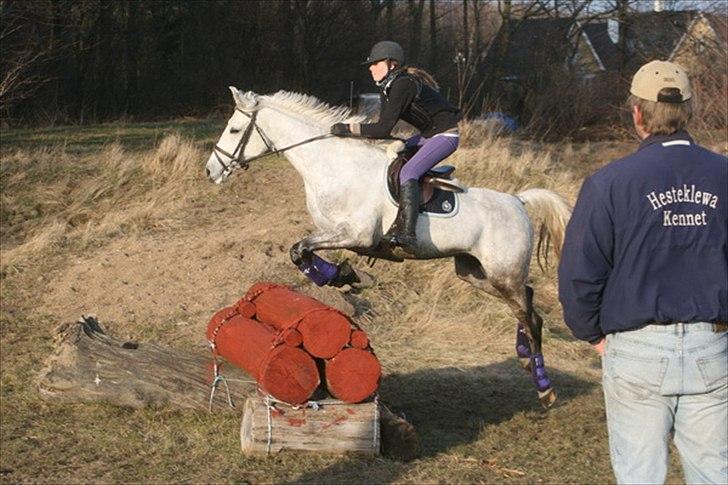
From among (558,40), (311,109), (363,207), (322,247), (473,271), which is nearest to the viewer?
(322,247)

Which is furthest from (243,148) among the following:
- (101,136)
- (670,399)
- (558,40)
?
(558,40)

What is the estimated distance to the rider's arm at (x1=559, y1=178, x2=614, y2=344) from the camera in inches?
150

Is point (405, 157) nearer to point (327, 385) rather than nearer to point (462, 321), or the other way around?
point (327, 385)

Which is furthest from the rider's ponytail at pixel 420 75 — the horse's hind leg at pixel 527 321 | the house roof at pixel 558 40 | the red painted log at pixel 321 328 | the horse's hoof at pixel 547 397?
the house roof at pixel 558 40

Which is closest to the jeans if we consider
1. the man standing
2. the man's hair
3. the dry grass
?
the man standing

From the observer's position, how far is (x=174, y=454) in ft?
24.2

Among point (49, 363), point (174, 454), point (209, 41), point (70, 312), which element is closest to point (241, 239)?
point (70, 312)

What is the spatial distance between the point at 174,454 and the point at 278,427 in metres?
0.87

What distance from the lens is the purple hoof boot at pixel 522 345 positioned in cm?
876

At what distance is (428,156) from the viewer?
829 centimetres

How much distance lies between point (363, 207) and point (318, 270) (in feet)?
2.02

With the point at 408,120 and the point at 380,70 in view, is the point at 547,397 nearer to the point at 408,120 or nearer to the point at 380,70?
the point at 408,120

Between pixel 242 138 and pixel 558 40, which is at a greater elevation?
pixel 242 138

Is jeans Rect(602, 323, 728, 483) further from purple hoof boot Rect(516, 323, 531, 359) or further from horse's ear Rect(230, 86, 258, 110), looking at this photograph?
horse's ear Rect(230, 86, 258, 110)
